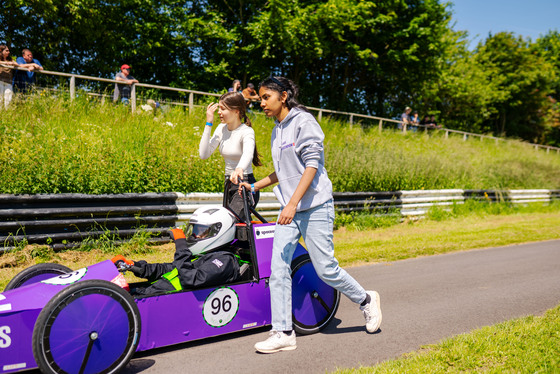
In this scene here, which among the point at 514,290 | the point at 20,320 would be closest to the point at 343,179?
the point at 514,290

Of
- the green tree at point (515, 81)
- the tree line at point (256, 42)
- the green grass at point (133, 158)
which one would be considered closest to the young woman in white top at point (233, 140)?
the green grass at point (133, 158)

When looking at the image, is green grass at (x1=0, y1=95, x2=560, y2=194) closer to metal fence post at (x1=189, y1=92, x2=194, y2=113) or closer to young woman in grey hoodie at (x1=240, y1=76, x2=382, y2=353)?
metal fence post at (x1=189, y1=92, x2=194, y2=113)

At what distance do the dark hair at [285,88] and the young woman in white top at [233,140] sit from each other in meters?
1.03

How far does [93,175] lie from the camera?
7594mm

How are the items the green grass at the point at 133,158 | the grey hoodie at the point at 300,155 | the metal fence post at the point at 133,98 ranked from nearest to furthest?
1. the grey hoodie at the point at 300,155
2. the green grass at the point at 133,158
3. the metal fence post at the point at 133,98

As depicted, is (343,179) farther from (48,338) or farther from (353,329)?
(48,338)

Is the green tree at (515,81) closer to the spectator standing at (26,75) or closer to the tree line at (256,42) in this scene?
the tree line at (256,42)

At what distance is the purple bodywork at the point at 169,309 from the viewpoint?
299 cm

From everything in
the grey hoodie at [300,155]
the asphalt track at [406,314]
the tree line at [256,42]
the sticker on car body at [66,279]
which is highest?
the tree line at [256,42]

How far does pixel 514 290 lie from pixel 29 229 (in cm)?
666

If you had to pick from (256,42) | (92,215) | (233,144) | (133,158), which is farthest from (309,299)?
(256,42)

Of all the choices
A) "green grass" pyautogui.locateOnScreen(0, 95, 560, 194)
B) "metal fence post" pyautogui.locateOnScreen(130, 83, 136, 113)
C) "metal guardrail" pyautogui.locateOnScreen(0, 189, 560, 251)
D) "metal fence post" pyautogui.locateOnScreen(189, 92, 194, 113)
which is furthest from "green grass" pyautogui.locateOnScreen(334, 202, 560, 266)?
"metal fence post" pyautogui.locateOnScreen(189, 92, 194, 113)

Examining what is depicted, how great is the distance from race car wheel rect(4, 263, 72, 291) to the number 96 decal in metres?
1.25

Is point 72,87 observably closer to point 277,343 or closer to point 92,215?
point 92,215
